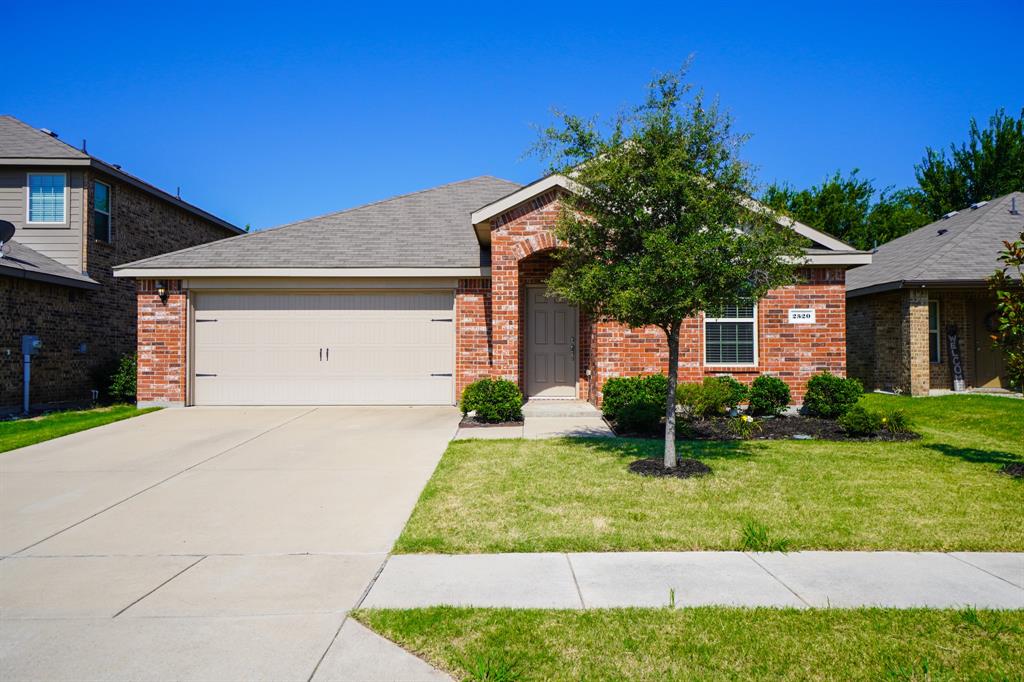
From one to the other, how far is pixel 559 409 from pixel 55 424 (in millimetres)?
9456

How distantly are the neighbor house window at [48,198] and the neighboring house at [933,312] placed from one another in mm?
20440

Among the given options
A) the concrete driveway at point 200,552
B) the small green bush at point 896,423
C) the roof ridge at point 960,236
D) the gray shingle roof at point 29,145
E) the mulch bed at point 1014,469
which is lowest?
the concrete driveway at point 200,552

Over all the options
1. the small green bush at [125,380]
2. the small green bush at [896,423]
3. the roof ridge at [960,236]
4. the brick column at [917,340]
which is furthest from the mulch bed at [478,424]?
the roof ridge at [960,236]

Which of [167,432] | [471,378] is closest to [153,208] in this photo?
[167,432]

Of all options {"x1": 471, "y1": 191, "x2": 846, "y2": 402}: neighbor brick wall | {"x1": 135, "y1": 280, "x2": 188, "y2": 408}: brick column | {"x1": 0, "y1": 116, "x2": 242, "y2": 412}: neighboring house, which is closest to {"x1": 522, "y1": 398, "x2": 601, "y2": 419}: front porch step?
{"x1": 471, "y1": 191, "x2": 846, "y2": 402}: neighbor brick wall

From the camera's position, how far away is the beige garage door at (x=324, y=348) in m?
13.1

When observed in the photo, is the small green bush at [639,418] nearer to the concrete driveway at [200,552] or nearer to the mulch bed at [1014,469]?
the concrete driveway at [200,552]

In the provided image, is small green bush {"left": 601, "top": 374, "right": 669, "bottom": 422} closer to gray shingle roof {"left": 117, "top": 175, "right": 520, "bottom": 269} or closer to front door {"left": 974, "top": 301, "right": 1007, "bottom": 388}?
gray shingle roof {"left": 117, "top": 175, "right": 520, "bottom": 269}

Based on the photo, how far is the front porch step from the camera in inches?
442

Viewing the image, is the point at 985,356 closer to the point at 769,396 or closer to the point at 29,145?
the point at 769,396

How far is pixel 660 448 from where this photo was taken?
8391mm

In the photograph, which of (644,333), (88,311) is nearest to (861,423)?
(644,333)

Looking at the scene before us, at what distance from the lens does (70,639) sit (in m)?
3.35

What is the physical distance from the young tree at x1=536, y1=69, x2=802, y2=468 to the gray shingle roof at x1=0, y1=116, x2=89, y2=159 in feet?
45.4
